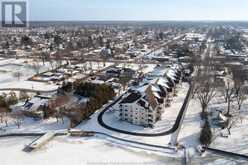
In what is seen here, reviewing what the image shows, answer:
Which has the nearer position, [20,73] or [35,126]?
[35,126]

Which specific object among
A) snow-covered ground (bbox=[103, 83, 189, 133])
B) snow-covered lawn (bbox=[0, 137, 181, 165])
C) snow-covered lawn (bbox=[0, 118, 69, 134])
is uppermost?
snow-covered ground (bbox=[103, 83, 189, 133])

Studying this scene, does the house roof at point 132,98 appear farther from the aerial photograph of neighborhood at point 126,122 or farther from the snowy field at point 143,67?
the snowy field at point 143,67

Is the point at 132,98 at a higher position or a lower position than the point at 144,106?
higher

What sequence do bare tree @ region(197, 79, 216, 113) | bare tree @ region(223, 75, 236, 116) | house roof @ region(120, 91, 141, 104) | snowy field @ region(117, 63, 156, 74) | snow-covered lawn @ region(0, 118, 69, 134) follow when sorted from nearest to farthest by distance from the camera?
snow-covered lawn @ region(0, 118, 69, 134) < house roof @ region(120, 91, 141, 104) < bare tree @ region(197, 79, 216, 113) < bare tree @ region(223, 75, 236, 116) < snowy field @ region(117, 63, 156, 74)

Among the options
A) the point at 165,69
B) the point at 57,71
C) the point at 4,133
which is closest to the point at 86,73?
the point at 57,71

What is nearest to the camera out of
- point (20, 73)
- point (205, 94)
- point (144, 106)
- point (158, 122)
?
point (144, 106)

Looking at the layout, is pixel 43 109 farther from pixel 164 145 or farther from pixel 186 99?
pixel 186 99

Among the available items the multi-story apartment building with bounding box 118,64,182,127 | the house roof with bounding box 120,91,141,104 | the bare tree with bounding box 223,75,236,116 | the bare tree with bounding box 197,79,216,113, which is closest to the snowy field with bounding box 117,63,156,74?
the bare tree with bounding box 223,75,236,116

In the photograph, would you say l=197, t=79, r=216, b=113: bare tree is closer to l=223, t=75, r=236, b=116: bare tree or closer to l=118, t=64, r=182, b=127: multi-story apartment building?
l=223, t=75, r=236, b=116: bare tree

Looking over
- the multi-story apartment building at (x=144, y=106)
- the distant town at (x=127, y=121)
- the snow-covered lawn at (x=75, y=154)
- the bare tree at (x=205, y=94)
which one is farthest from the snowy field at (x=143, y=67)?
the snow-covered lawn at (x=75, y=154)

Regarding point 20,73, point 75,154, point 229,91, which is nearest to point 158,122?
point 75,154

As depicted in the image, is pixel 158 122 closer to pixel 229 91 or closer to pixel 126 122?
pixel 126 122
